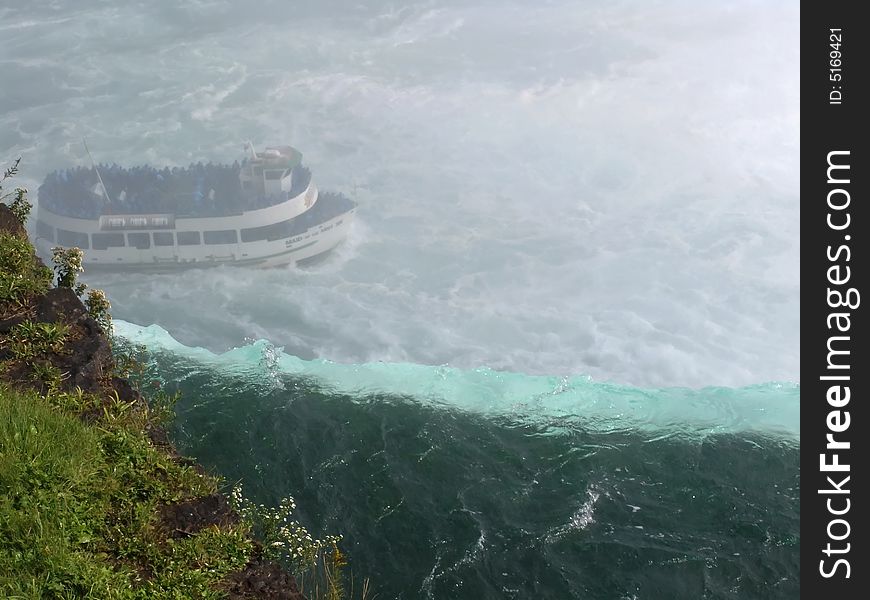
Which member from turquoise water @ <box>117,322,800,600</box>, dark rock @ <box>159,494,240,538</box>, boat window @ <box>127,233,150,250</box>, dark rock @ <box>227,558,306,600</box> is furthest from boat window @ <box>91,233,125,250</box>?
dark rock @ <box>227,558,306,600</box>

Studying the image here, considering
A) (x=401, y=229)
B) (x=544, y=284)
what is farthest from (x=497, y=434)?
(x=401, y=229)

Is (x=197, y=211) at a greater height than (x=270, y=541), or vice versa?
(x=270, y=541)

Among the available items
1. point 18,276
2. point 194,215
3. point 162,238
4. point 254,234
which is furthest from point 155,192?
point 18,276

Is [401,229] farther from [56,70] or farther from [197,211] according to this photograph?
[56,70]

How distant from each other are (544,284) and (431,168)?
689 cm

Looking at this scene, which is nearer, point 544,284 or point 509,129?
point 544,284

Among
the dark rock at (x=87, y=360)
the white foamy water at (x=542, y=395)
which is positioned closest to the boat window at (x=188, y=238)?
the white foamy water at (x=542, y=395)

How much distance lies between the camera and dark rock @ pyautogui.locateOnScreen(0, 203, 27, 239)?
9.96 m

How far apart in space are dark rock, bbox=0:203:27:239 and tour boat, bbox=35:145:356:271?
13.9m

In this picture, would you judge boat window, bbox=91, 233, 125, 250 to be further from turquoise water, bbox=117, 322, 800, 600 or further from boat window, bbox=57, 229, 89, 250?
turquoise water, bbox=117, 322, 800, 600

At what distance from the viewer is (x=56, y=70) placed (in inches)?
1261

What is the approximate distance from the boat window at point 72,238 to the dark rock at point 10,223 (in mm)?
14778

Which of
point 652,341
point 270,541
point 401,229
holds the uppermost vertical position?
point 270,541

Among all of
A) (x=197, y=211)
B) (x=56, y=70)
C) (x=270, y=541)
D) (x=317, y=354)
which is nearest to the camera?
(x=270, y=541)
